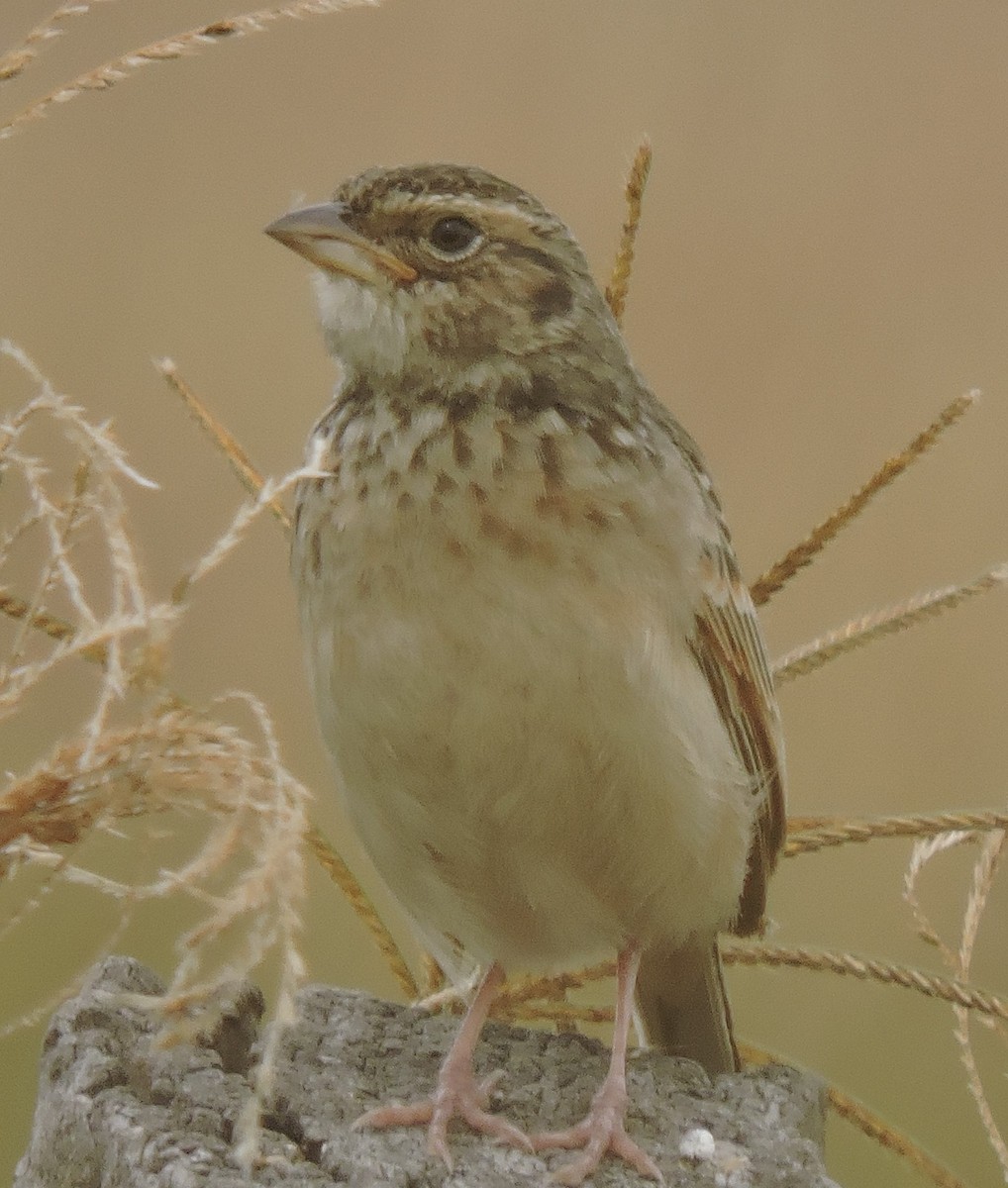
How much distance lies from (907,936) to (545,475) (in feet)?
6.10

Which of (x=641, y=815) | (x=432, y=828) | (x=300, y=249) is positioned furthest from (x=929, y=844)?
(x=300, y=249)

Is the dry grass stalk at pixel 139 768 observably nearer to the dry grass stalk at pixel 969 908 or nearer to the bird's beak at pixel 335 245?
the bird's beak at pixel 335 245

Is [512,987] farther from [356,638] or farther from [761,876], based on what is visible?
[356,638]

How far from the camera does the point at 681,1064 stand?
2.15 m

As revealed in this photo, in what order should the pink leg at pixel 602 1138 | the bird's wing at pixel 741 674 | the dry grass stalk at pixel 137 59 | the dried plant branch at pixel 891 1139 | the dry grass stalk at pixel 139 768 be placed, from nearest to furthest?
1. the dry grass stalk at pixel 139 768
2. the dry grass stalk at pixel 137 59
3. the pink leg at pixel 602 1138
4. the dried plant branch at pixel 891 1139
5. the bird's wing at pixel 741 674

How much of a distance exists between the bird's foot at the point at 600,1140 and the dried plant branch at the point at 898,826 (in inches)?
15.5

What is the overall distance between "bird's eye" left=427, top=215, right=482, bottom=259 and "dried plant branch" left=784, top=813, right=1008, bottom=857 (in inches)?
33.6

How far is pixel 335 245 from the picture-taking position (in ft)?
6.73

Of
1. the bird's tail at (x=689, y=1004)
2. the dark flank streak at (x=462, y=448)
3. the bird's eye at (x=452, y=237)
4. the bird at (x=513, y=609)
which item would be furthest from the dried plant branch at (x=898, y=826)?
the bird's eye at (x=452, y=237)

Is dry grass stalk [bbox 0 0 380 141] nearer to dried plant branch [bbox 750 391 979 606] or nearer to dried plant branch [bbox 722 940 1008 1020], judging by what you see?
dried plant branch [bbox 750 391 979 606]

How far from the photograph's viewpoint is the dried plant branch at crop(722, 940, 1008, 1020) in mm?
1785

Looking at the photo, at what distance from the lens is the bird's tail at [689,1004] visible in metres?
2.47

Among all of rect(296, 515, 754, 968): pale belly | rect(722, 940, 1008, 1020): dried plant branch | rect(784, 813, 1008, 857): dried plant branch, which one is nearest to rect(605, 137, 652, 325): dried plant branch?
rect(296, 515, 754, 968): pale belly

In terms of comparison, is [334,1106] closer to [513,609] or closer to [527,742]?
[527,742]
